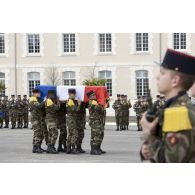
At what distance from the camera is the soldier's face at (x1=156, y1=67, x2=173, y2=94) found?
398 cm

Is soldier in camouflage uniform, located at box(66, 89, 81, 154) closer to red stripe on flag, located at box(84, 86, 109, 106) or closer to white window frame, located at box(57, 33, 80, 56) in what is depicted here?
red stripe on flag, located at box(84, 86, 109, 106)

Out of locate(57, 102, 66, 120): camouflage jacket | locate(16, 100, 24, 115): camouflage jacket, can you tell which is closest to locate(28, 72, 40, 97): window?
locate(16, 100, 24, 115): camouflage jacket

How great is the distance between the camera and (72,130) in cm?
1532

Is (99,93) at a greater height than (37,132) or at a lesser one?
greater

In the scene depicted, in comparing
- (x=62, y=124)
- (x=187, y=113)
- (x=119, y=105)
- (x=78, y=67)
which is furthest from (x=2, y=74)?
(x=187, y=113)

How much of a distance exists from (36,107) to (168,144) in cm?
1177

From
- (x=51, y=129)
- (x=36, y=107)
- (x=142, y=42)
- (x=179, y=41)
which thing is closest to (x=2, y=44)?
(x=142, y=42)

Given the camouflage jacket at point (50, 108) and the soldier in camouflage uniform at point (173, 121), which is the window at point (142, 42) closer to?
the camouflage jacket at point (50, 108)

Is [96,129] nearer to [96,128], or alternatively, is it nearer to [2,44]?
[96,128]

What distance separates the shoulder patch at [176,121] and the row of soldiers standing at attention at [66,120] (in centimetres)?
1116

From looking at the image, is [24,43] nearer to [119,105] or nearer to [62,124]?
[119,105]

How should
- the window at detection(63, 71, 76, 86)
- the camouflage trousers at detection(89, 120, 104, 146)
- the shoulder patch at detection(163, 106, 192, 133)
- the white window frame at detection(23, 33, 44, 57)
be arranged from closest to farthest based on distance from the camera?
the shoulder patch at detection(163, 106, 192, 133), the camouflage trousers at detection(89, 120, 104, 146), the window at detection(63, 71, 76, 86), the white window frame at detection(23, 33, 44, 57)

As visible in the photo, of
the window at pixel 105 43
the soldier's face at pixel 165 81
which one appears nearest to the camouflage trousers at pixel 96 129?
the soldier's face at pixel 165 81

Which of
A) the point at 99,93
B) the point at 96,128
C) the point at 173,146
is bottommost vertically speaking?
the point at 96,128
